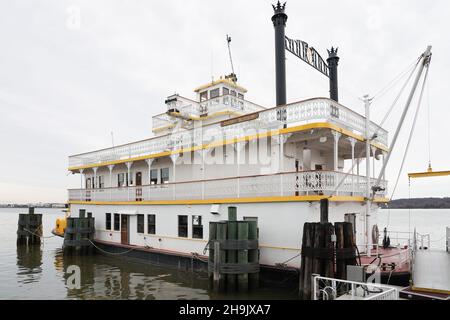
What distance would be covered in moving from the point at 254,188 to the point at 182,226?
4.83 meters

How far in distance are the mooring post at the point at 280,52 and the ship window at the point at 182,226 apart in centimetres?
722

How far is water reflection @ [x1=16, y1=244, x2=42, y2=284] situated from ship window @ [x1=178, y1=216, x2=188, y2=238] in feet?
22.9

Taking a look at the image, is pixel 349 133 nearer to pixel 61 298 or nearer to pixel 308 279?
pixel 308 279

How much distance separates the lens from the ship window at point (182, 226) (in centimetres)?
1762

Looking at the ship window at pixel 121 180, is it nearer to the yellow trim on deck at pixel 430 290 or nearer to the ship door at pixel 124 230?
the ship door at pixel 124 230

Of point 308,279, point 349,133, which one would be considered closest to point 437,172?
point 349,133

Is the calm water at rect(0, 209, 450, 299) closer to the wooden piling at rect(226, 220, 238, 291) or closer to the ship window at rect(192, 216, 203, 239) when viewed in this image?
the wooden piling at rect(226, 220, 238, 291)

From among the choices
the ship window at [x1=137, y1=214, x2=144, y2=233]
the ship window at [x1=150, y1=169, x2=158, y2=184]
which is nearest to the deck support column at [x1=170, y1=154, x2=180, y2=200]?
the ship window at [x1=150, y1=169, x2=158, y2=184]

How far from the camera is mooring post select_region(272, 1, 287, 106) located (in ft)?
54.9

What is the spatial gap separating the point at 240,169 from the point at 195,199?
265 cm

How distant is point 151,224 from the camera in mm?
19734

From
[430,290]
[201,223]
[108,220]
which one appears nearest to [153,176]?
[108,220]

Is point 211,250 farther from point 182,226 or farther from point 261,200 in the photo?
point 182,226

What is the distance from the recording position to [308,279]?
11.6m
